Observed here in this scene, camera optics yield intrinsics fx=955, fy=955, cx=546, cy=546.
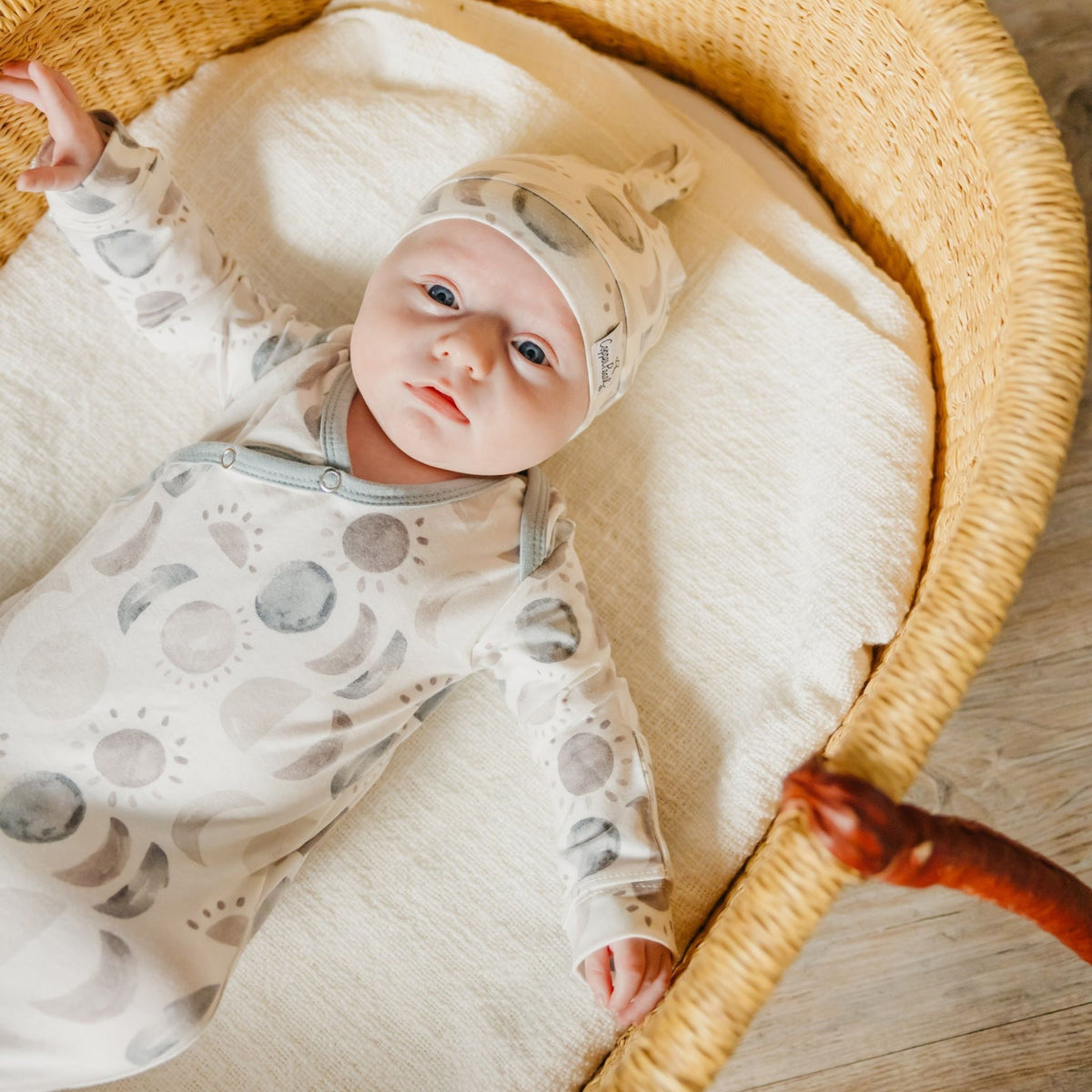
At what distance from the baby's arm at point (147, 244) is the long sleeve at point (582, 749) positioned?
0.39 metres

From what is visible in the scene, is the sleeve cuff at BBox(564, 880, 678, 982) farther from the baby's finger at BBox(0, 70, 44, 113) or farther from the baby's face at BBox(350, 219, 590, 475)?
the baby's finger at BBox(0, 70, 44, 113)

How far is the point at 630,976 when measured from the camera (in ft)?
2.81

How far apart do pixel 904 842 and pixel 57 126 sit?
950mm

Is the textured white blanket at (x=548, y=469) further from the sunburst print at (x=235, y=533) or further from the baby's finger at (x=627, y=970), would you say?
the sunburst print at (x=235, y=533)

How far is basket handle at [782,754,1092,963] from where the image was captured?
638 millimetres

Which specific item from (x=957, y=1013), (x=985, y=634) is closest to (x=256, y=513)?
(x=985, y=634)

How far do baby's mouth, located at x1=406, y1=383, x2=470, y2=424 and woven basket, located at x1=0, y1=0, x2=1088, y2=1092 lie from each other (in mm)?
428

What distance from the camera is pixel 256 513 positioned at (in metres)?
0.92

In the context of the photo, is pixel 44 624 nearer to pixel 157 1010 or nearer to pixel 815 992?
pixel 157 1010

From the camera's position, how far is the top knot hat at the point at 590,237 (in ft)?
2.90

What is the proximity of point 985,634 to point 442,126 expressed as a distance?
83 centimetres

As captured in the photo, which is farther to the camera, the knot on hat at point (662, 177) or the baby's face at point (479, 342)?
the knot on hat at point (662, 177)

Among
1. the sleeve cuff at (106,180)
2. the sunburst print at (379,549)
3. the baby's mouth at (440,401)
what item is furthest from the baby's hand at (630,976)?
the sleeve cuff at (106,180)

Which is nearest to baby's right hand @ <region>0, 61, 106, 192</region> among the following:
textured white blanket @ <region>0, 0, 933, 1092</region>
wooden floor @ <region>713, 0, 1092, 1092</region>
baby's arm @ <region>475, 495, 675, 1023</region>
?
textured white blanket @ <region>0, 0, 933, 1092</region>
